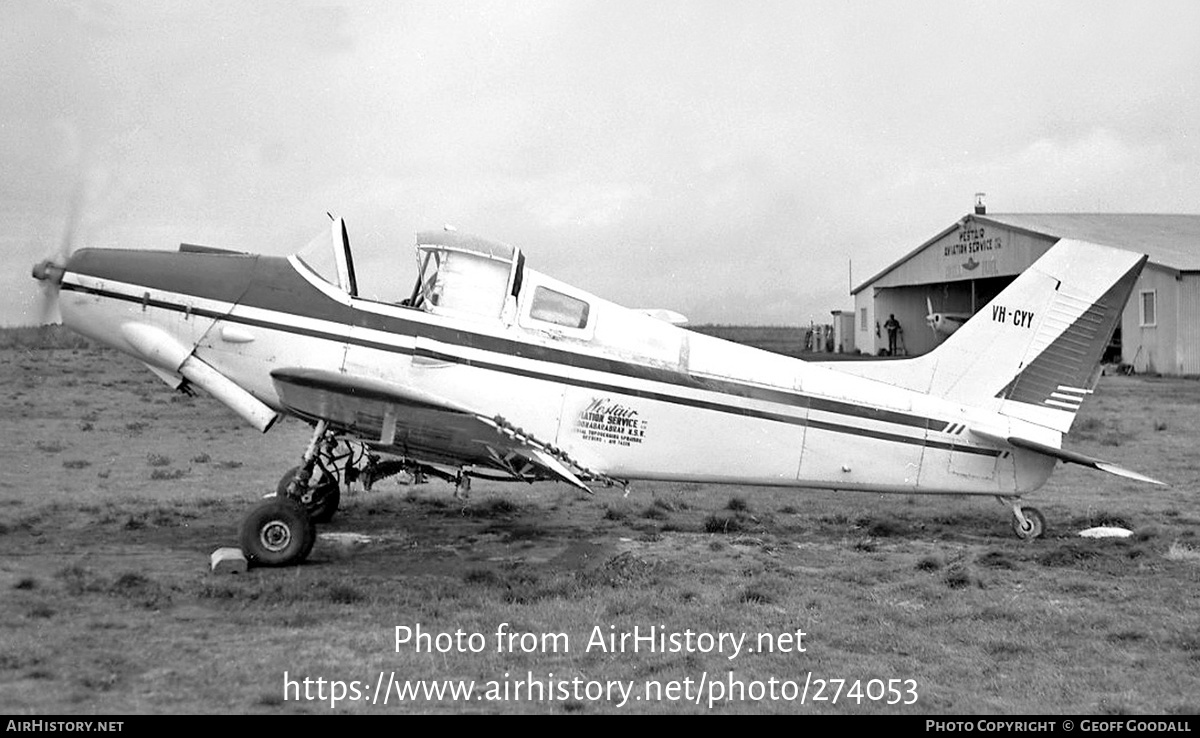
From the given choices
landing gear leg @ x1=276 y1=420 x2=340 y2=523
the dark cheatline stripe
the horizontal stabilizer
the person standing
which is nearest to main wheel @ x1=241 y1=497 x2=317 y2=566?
landing gear leg @ x1=276 y1=420 x2=340 y2=523

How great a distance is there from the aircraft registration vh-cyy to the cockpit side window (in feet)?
0.05

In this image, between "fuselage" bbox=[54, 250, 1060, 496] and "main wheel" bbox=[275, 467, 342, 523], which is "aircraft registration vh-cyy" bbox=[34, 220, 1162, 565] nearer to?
"fuselage" bbox=[54, 250, 1060, 496]

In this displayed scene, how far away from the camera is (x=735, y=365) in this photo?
8.66 metres

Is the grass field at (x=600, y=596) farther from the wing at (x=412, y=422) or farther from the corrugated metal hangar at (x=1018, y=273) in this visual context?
the corrugated metal hangar at (x=1018, y=273)

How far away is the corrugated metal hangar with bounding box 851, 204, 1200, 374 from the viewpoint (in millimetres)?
30500

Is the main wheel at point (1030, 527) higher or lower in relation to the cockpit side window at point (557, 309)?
lower

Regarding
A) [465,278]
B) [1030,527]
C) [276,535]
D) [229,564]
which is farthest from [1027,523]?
[229,564]

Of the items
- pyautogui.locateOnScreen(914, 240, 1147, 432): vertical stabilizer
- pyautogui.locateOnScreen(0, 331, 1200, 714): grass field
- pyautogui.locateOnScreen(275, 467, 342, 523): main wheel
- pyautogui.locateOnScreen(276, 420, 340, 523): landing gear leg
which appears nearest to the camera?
pyautogui.locateOnScreen(0, 331, 1200, 714): grass field

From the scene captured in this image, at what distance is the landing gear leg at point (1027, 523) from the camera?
8945 millimetres

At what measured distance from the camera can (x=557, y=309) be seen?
8.34m

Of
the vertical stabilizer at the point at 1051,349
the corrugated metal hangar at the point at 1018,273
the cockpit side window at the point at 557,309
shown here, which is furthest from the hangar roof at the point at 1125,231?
the cockpit side window at the point at 557,309

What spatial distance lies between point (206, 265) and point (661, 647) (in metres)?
5.07

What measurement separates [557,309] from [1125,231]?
38.7m

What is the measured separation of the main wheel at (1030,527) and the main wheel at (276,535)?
6.30 metres
